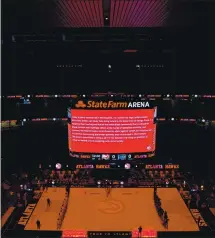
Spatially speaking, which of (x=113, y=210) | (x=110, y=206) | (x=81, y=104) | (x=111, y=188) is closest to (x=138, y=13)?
(x=81, y=104)

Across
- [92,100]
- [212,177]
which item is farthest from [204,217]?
[92,100]

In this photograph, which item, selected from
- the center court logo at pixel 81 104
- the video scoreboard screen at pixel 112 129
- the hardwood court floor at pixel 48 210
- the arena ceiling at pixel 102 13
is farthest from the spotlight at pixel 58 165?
the arena ceiling at pixel 102 13

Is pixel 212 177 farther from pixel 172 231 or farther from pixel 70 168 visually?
pixel 70 168

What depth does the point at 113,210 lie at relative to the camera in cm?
1497

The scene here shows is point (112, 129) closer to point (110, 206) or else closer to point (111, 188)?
point (111, 188)

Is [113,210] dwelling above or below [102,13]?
below

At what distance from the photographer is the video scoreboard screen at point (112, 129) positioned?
16344 mm

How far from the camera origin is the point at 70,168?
2045 centimetres

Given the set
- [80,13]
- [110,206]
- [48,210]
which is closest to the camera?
[80,13]

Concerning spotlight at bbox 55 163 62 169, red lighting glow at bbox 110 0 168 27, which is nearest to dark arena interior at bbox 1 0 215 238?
red lighting glow at bbox 110 0 168 27

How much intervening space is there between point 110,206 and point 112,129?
409cm

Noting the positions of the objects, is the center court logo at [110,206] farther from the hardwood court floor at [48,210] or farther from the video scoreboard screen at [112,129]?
the video scoreboard screen at [112,129]

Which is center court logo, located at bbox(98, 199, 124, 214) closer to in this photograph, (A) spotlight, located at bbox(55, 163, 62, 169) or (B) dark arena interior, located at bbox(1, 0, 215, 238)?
(B) dark arena interior, located at bbox(1, 0, 215, 238)

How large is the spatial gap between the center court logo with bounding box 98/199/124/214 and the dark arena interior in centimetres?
10
